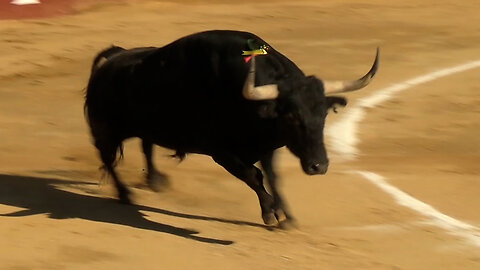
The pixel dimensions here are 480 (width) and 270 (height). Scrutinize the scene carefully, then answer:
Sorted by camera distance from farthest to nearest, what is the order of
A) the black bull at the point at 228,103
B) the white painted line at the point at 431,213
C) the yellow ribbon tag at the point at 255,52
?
the white painted line at the point at 431,213 → the yellow ribbon tag at the point at 255,52 → the black bull at the point at 228,103

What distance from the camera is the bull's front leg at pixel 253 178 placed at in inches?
271

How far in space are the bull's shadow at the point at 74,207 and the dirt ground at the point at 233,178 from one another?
14 millimetres

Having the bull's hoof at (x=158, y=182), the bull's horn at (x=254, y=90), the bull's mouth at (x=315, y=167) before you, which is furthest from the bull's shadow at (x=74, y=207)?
the bull's horn at (x=254, y=90)

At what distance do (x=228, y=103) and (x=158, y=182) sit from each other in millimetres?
1611

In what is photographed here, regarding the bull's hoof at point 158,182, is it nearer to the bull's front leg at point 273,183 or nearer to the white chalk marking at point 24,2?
the bull's front leg at point 273,183

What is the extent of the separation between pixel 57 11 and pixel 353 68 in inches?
235

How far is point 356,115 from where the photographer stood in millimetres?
11898

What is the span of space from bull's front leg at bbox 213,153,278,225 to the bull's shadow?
337 mm

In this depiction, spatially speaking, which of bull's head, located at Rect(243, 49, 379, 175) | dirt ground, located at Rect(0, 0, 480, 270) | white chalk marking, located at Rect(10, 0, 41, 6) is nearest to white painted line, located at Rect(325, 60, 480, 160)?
dirt ground, located at Rect(0, 0, 480, 270)

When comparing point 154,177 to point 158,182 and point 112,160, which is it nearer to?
point 158,182

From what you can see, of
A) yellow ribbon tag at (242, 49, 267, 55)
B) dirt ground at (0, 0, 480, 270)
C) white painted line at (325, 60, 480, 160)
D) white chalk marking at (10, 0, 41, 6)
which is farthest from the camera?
white chalk marking at (10, 0, 41, 6)

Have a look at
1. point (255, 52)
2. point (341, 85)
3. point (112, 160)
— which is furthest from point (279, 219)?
point (112, 160)

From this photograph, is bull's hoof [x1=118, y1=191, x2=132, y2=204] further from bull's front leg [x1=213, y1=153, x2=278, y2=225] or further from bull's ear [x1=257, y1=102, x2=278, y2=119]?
bull's ear [x1=257, y1=102, x2=278, y2=119]

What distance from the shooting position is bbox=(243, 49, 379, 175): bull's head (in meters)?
6.50
